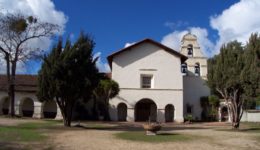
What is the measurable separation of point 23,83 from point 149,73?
50.0 feet

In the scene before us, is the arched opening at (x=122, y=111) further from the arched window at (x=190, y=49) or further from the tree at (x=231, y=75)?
the tree at (x=231, y=75)

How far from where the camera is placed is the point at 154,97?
119ft

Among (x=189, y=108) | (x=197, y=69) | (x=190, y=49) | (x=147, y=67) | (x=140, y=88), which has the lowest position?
(x=189, y=108)

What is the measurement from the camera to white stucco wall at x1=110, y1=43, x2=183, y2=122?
118 ft

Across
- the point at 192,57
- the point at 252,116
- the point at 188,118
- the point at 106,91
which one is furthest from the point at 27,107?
the point at 252,116

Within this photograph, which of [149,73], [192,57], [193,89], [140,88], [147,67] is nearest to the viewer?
[140,88]

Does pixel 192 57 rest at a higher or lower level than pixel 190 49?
lower

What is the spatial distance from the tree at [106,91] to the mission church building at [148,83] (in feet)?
4.68

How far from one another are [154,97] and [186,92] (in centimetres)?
565

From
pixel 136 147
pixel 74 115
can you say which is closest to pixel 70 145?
pixel 136 147

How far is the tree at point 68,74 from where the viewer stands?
2208 centimetres

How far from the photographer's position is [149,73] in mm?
36719

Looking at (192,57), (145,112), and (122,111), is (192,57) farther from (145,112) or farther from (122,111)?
(122,111)

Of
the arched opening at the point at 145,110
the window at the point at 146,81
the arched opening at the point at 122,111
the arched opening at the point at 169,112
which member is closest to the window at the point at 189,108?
the arched opening at the point at 169,112
